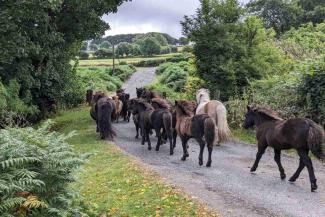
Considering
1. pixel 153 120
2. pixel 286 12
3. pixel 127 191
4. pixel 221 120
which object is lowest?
pixel 127 191

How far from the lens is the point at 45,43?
81.3 feet

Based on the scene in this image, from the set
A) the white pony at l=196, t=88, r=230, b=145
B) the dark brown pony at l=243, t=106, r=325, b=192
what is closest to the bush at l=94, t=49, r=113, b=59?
the white pony at l=196, t=88, r=230, b=145

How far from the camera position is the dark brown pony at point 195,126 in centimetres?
1399

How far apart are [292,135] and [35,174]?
715 centimetres

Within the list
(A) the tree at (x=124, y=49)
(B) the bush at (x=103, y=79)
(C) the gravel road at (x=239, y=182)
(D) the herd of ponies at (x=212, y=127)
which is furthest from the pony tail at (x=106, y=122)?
(A) the tree at (x=124, y=49)

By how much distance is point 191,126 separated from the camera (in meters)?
14.6

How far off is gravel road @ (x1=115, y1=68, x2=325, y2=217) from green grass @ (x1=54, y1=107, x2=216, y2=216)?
52 centimetres

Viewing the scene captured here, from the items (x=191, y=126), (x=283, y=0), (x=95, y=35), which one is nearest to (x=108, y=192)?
(x=191, y=126)

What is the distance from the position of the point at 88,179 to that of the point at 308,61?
1119 cm

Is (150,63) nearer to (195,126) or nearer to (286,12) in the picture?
(286,12)

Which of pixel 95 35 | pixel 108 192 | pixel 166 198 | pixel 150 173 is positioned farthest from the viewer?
pixel 95 35

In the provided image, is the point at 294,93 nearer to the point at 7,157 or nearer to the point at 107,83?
the point at 7,157

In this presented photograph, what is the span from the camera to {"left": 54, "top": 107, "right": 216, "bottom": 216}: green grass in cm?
966

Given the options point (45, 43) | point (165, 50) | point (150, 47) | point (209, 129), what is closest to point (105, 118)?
point (209, 129)
